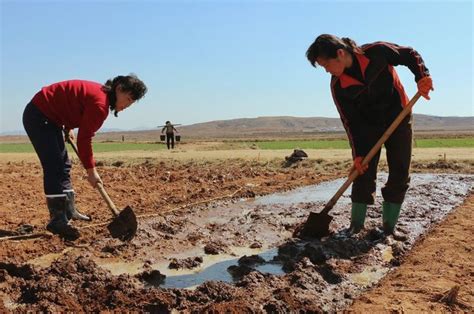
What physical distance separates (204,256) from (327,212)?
1318mm

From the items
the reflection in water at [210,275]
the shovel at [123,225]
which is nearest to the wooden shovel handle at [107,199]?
the shovel at [123,225]

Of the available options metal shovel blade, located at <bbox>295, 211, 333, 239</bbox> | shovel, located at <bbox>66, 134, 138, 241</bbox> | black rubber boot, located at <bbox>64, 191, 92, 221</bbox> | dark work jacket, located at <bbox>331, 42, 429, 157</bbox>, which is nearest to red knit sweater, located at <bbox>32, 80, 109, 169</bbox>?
shovel, located at <bbox>66, 134, 138, 241</bbox>

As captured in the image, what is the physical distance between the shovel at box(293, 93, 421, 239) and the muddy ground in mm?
151

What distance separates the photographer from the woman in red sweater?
450 centimetres

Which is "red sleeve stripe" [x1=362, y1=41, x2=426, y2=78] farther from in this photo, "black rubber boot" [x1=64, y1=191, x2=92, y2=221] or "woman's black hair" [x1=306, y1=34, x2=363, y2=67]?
"black rubber boot" [x1=64, y1=191, x2=92, y2=221]

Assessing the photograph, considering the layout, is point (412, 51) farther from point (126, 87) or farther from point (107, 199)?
point (107, 199)

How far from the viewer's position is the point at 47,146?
182 inches

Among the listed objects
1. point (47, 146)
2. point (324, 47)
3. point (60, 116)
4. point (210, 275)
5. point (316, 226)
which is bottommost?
point (210, 275)

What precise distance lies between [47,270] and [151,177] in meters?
6.35

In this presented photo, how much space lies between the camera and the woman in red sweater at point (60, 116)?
177 inches

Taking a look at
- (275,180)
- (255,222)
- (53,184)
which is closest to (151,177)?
(275,180)

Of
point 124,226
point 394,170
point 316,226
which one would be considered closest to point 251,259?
point 316,226

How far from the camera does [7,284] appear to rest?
344 cm

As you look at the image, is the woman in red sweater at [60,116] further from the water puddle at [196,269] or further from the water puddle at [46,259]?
the water puddle at [196,269]
